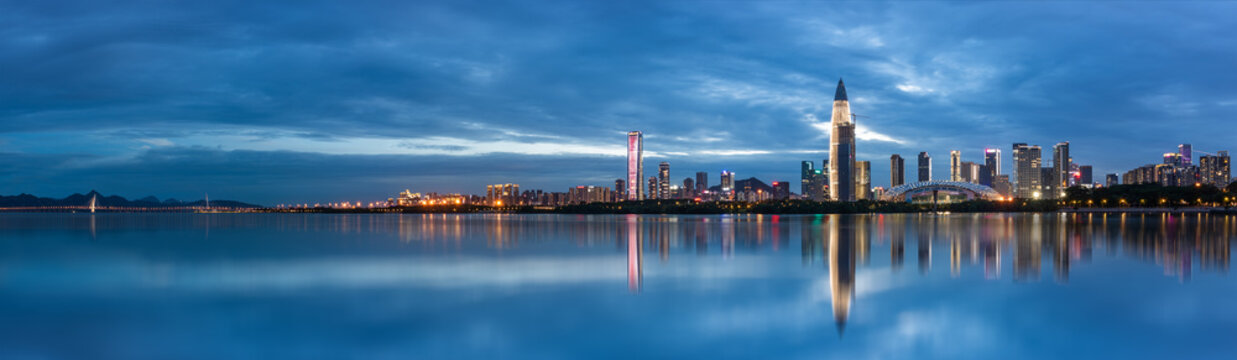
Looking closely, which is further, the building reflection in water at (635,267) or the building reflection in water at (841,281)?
the building reflection in water at (635,267)

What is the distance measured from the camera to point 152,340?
12.2 m

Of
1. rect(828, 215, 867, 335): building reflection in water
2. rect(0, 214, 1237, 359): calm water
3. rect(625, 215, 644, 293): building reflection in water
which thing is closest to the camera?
rect(0, 214, 1237, 359): calm water

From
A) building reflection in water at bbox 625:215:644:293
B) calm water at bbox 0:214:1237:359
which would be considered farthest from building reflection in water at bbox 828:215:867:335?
building reflection in water at bbox 625:215:644:293

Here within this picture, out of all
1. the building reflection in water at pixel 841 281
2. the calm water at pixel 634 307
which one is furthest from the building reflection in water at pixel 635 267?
the building reflection in water at pixel 841 281

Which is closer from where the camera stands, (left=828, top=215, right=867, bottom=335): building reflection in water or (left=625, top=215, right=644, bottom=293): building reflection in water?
(left=828, top=215, right=867, bottom=335): building reflection in water

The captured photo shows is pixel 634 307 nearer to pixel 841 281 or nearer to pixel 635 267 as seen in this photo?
pixel 841 281

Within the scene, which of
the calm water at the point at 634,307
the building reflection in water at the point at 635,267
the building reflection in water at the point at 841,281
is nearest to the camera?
the calm water at the point at 634,307

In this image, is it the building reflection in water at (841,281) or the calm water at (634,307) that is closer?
the calm water at (634,307)

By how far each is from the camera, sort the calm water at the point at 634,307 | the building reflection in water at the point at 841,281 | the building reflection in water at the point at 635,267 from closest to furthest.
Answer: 1. the calm water at the point at 634,307
2. the building reflection in water at the point at 841,281
3. the building reflection in water at the point at 635,267

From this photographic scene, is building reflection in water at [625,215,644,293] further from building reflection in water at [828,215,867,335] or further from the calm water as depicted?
building reflection in water at [828,215,867,335]

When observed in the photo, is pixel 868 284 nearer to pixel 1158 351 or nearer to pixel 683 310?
pixel 683 310

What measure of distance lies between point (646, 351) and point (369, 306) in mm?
6929

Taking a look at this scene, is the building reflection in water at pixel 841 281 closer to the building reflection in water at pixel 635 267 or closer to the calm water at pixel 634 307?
the calm water at pixel 634 307

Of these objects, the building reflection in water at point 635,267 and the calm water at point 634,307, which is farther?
the building reflection in water at point 635,267
